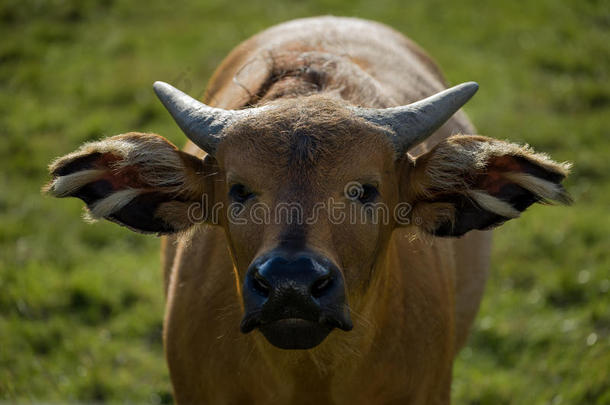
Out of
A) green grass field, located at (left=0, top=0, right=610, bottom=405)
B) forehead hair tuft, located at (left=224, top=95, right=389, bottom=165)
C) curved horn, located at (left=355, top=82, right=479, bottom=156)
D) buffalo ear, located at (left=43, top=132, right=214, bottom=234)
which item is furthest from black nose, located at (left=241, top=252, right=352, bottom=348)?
green grass field, located at (left=0, top=0, right=610, bottom=405)

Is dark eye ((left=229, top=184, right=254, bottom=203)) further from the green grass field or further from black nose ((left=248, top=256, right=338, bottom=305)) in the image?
the green grass field

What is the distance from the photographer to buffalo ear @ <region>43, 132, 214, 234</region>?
4090 millimetres

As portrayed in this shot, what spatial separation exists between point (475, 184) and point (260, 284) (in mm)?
1461

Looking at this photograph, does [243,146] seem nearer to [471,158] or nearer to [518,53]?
[471,158]

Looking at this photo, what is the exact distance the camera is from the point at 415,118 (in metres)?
3.99

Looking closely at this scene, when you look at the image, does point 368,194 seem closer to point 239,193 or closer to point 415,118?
point 415,118

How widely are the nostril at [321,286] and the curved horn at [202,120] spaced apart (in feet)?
3.47

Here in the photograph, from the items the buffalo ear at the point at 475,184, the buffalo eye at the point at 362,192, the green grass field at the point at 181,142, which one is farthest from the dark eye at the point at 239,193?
the green grass field at the point at 181,142

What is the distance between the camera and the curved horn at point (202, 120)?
4047mm

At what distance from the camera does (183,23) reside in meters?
13.1

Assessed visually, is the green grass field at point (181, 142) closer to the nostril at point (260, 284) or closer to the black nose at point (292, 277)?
the nostril at point (260, 284)

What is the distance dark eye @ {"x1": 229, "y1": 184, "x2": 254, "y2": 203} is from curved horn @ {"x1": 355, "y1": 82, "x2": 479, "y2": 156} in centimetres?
72

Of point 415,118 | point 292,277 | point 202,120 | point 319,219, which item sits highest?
point 202,120

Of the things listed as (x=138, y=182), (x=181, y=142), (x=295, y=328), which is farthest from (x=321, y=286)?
(x=181, y=142)
